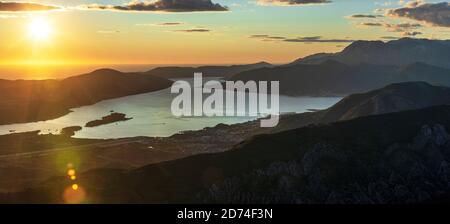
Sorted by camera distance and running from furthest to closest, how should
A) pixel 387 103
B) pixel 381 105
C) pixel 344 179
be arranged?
pixel 387 103, pixel 381 105, pixel 344 179

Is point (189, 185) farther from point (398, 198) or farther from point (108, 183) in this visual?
point (398, 198)

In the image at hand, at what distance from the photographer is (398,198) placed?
73438mm

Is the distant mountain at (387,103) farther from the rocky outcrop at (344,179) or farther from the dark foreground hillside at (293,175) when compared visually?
the rocky outcrop at (344,179)

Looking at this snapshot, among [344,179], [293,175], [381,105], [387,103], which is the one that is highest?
[293,175]

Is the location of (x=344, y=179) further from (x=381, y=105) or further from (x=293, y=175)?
(x=381, y=105)

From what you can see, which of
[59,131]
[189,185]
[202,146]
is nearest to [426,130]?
[189,185]

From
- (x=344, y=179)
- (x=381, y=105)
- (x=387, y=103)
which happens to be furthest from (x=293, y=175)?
(x=387, y=103)

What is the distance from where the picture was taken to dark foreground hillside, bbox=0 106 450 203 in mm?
73062

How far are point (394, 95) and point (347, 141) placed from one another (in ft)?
345

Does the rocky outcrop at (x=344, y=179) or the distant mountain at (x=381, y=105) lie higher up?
the rocky outcrop at (x=344, y=179)

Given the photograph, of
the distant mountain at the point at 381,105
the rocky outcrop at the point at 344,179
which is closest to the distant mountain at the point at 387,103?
the distant mountain at the point at 381,105

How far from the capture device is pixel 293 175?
255 ft

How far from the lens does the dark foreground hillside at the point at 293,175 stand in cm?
7306
